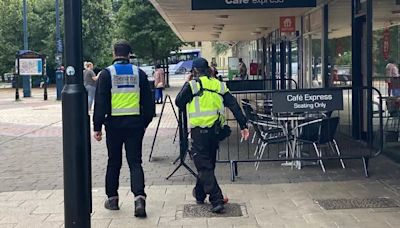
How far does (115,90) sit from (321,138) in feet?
11.9

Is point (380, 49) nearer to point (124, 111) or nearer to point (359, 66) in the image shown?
point (359, 66)

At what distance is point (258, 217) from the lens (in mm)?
6387

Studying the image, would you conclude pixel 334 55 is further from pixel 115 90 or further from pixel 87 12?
pixel 87 12

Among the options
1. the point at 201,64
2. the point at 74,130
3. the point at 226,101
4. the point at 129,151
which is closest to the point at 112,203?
the point at 129,151

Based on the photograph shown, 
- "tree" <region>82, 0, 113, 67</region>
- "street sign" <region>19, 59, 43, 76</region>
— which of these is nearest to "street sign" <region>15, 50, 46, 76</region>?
"street sign" <region>19, 59, 43, 76</region>

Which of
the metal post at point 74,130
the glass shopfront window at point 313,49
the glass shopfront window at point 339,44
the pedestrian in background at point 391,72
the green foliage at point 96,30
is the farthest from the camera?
the green foliage at point 96,30

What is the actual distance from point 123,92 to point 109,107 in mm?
224

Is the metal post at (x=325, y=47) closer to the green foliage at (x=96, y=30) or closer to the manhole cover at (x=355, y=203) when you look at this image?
the manhole cover at (x=355, y=203)

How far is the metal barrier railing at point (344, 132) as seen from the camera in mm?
8711

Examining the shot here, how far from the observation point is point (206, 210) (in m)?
6.75

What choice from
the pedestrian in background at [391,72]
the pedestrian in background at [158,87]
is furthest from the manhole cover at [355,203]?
the pedestrian in background at [158,87]

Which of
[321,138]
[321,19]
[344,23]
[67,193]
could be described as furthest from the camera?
[321,19]

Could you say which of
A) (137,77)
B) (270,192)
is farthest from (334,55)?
(137,77)

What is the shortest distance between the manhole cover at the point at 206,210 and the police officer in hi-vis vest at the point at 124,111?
0.53 meters
